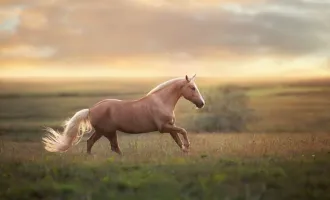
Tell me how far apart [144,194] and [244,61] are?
104 centimetres

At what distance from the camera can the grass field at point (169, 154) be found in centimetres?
298

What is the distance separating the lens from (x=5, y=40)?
325cm

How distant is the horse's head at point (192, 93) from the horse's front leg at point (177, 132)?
183mm

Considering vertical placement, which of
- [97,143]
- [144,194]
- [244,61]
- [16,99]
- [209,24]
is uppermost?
[209,24]

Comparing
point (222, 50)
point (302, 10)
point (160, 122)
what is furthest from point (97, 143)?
point (302, 10)

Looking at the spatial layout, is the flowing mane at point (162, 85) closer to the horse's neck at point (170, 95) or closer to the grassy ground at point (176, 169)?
the horse's neck at point (170, 95)

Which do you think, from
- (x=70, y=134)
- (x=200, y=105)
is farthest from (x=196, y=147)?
(x=70, y=134)

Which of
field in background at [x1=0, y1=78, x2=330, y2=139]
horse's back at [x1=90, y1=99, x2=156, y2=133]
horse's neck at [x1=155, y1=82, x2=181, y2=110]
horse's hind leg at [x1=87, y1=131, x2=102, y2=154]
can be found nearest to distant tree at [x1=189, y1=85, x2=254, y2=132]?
field in background at [x1=0, y1=78, x2=330, y2=139]

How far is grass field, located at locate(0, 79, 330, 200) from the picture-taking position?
9.78 ft

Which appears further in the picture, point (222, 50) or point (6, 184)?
point (222, 50)

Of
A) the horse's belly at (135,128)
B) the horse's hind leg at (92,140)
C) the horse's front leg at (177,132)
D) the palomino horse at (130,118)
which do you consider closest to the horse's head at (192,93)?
the palomino horse at (130,118)

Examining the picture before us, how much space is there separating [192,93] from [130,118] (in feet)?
1.34

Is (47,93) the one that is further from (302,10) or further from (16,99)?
(302,10)

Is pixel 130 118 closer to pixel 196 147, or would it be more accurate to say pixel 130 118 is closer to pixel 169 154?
pixel 169 154
